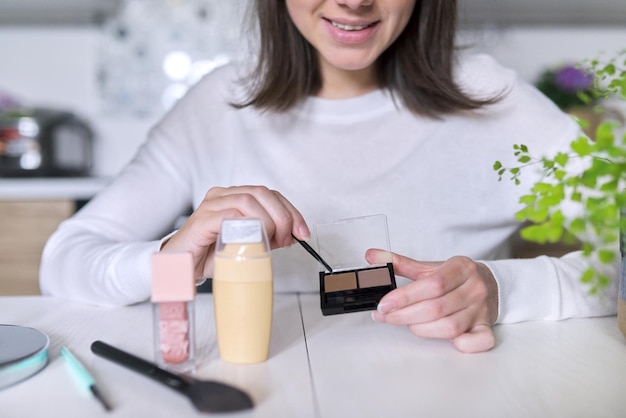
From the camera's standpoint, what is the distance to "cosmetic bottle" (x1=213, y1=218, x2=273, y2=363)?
0.69 meters

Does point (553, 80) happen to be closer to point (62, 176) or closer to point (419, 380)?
point (62, 176)

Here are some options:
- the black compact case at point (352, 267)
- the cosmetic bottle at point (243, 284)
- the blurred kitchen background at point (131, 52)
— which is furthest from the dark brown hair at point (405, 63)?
the blurred kitchen background at point (131, 52)

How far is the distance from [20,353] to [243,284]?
24cm

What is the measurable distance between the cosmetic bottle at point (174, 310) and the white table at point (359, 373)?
0.10 ft

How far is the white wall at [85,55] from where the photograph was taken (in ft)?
8.39

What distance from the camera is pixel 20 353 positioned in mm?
696

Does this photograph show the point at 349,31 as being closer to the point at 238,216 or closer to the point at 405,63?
the point at 405,63

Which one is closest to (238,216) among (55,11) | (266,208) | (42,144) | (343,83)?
(266,208)

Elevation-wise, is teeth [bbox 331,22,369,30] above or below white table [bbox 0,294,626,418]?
above

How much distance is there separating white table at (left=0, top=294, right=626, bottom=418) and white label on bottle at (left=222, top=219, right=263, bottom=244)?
14 cm

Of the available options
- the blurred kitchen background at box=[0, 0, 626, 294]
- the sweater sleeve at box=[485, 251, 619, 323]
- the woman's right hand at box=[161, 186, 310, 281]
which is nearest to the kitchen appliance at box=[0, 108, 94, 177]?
the blurred kitchen background at box=[0, 0, 626, 294]

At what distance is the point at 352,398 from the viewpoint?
0.64 metres

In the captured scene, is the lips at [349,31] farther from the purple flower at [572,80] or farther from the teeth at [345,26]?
the purple flower at [572,80]

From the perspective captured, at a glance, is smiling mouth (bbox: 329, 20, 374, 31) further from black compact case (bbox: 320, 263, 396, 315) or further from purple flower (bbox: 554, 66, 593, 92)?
purple flower (bbox: 554, 66, 593, 92)
